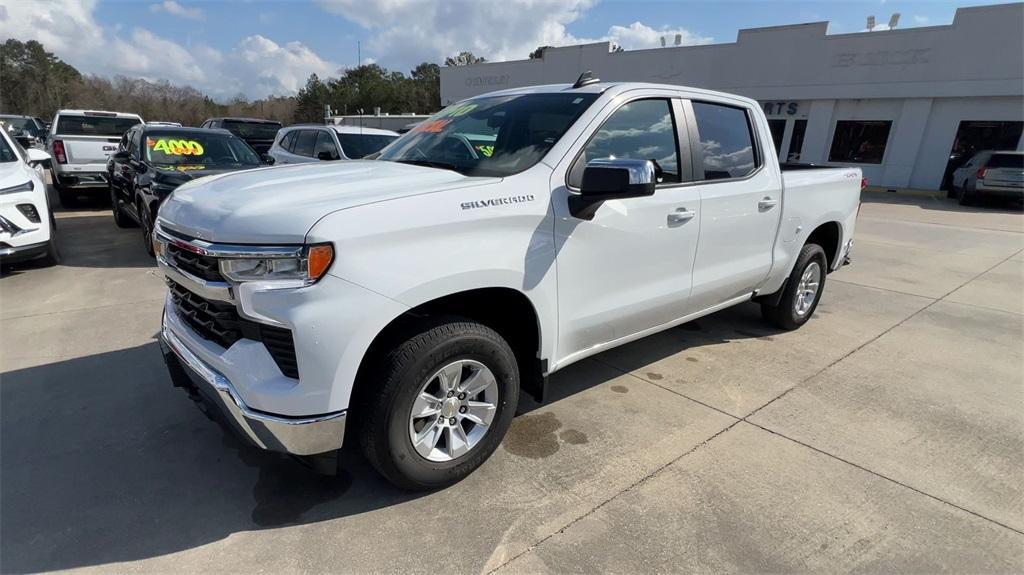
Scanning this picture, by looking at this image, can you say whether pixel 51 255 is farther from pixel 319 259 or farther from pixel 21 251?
pixel 319 259

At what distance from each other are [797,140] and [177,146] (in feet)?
74.7

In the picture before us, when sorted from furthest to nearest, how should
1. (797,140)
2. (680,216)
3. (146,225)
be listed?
(797,140)
(146,225)
(680,216)

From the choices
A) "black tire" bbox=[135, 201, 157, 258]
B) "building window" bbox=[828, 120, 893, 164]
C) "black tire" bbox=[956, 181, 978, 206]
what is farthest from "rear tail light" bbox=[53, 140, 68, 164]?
"building window" bbox=[828, 120, 893, 164]

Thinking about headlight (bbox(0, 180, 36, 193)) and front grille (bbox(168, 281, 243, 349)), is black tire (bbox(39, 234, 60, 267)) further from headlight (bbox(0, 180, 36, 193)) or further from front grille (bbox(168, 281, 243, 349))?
front grille (bbox(168, 281, 243, 349))

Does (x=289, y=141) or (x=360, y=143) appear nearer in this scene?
(x=360, y=143)

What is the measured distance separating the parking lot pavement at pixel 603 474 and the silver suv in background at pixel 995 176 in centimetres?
1414

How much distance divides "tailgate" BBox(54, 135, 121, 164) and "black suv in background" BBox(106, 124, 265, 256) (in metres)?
2.84

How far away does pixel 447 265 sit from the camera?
2334 mm

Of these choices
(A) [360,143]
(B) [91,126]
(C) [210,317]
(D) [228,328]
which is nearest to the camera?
(D) [228,328]

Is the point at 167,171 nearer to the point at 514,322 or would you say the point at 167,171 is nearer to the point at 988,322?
the point at 514,322

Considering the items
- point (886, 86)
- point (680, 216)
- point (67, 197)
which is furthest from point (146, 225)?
point (886, 86)

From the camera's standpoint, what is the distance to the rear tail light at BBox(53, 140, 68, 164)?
1007 cm

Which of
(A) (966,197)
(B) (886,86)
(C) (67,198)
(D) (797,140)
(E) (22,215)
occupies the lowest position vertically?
(A) (966,197)

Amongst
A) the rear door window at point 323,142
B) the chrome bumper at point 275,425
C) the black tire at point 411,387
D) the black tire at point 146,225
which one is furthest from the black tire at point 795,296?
the rear door window at point 323,142
